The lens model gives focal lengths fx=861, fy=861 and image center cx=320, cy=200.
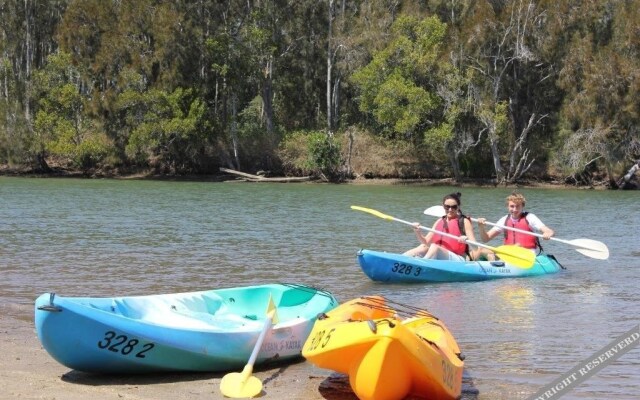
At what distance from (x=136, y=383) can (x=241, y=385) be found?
2.67 feet

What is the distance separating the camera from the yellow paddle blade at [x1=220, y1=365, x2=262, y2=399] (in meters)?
5.84

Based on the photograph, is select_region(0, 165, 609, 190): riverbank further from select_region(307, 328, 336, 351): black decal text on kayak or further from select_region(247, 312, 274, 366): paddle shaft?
select_region(307, 328, 336, 351): black decal text on kayak

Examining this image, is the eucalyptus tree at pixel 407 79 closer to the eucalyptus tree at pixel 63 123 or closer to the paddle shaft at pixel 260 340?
the eucalyptus tree at pixel 63 123

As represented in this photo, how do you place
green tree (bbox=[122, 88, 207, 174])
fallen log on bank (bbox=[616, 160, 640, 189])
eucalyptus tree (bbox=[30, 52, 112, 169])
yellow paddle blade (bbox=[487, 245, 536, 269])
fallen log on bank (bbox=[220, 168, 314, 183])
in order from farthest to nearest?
eucalyptus tree (bbox=[30, 52, 112, 169]) < green tree (bbox=[122, 88, 207, 174]) < fallen log on bank (bbox=[220, 168, 314, 183]) < fallen log on bank (bbox=[616, 160, 640, 189]) < yellow paddle blade (bbox=[487, 245, 536, 269])

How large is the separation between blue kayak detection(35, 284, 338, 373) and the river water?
157 cm

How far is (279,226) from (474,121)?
2271cm

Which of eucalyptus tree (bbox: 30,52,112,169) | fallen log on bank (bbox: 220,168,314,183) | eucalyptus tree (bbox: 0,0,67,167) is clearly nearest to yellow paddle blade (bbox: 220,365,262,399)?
fallen log on bank (bbox: 220,168,314,183)

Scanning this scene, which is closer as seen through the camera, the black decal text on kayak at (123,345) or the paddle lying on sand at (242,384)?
the paddle lying on sand at (242,384)

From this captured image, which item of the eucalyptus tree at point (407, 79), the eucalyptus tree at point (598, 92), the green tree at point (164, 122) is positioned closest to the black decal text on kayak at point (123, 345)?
the eucalyptus tree at point (407, 79)

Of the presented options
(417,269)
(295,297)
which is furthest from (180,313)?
(417,269)

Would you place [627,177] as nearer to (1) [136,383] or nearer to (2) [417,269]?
→ (2) [417,269]

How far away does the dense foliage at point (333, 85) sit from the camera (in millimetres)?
38000

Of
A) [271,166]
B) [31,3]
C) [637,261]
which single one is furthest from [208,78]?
[637,261]

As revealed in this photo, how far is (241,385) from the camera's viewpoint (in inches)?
232
